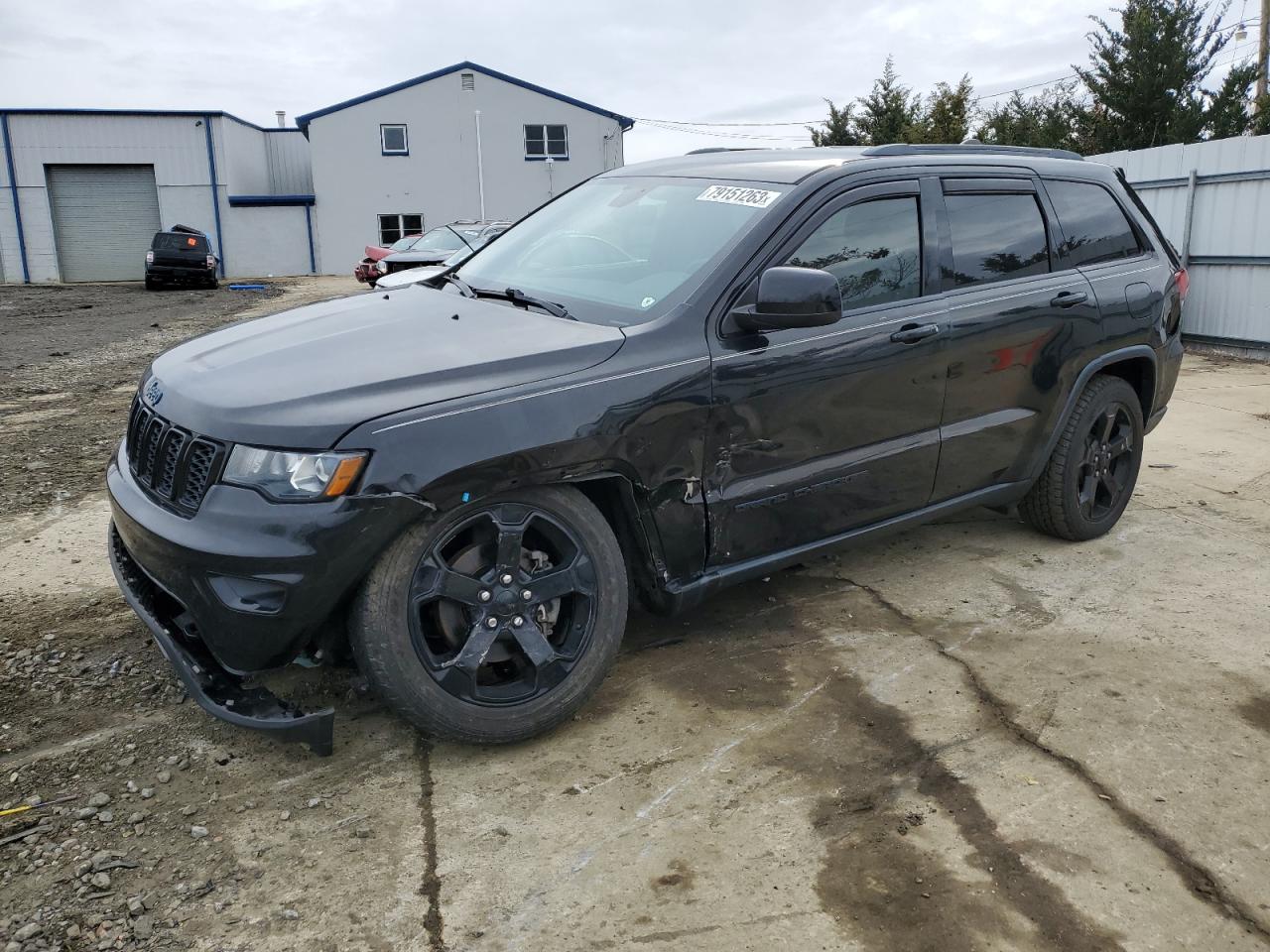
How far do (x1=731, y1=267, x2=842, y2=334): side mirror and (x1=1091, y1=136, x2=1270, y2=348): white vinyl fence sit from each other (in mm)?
8856

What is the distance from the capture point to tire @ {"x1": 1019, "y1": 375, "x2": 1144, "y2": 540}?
4.68 metres

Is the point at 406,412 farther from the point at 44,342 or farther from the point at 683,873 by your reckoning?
the point at 44,342

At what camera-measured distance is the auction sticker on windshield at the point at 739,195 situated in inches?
142

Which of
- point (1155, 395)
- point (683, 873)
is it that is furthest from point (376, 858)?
point (1155, 395)

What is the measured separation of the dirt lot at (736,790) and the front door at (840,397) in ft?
1.81

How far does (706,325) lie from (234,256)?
36142 millimetres

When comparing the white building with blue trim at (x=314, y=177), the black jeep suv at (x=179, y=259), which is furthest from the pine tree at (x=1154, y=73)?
the black jeep suv at (x=179, y=259)

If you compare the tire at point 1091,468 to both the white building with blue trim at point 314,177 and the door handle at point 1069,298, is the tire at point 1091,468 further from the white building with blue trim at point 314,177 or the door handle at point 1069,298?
the white building with blue trim at point 314,177

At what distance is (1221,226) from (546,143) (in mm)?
28263

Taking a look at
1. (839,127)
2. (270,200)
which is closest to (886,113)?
(839,127)

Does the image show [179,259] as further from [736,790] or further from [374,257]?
[736,790]

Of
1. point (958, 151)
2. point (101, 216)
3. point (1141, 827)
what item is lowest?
point (1141, 827)

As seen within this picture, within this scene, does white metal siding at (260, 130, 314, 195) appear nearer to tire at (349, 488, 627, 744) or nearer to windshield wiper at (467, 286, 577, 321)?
windshield wiper at (467, 286, 577, 321)

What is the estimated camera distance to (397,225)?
35906 millimetres
